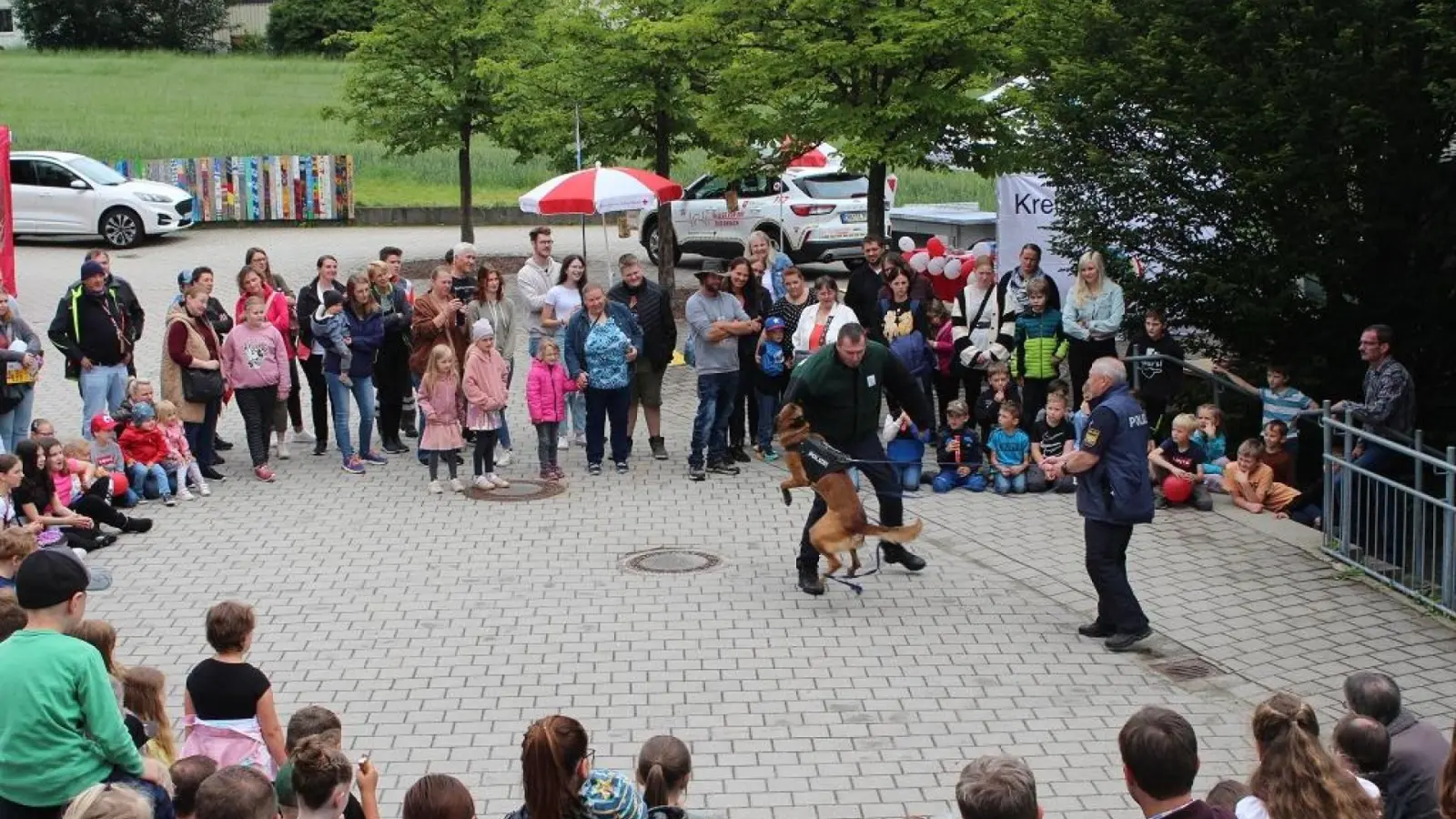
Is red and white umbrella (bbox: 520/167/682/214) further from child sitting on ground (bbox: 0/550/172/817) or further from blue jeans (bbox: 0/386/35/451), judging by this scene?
child sitting on ground (bbox: 0/550/172/817)

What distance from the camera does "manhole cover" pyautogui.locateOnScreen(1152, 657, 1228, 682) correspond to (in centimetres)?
984

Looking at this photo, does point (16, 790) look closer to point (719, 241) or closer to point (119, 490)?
point (119, 490)

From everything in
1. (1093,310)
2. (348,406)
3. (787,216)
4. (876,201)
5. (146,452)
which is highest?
(876,201)

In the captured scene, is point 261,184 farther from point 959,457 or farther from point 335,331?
point 959,457

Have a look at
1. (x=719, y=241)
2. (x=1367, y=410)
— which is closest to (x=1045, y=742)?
(x=1367, y=410)

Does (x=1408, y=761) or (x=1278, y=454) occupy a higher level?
(x=1278, y=454)

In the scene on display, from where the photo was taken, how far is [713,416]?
14602 millimetres

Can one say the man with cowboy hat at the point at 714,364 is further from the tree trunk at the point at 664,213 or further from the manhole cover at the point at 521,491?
the tree trunk at the point at 664,213

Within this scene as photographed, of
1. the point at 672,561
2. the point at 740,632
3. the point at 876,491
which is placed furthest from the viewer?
the point at 672,561

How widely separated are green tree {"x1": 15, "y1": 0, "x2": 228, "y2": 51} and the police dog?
67.9 meters

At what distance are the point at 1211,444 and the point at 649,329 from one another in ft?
16.0

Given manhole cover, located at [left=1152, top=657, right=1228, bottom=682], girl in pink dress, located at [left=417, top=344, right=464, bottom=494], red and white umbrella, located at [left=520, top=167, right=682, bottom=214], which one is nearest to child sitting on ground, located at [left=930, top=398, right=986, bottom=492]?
girl in pink dress, located at [left=417, top=344, right=464, bottom=494]

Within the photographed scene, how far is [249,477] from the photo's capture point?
14.7 m

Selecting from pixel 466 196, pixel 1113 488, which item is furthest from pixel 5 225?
pixel 1113 488
